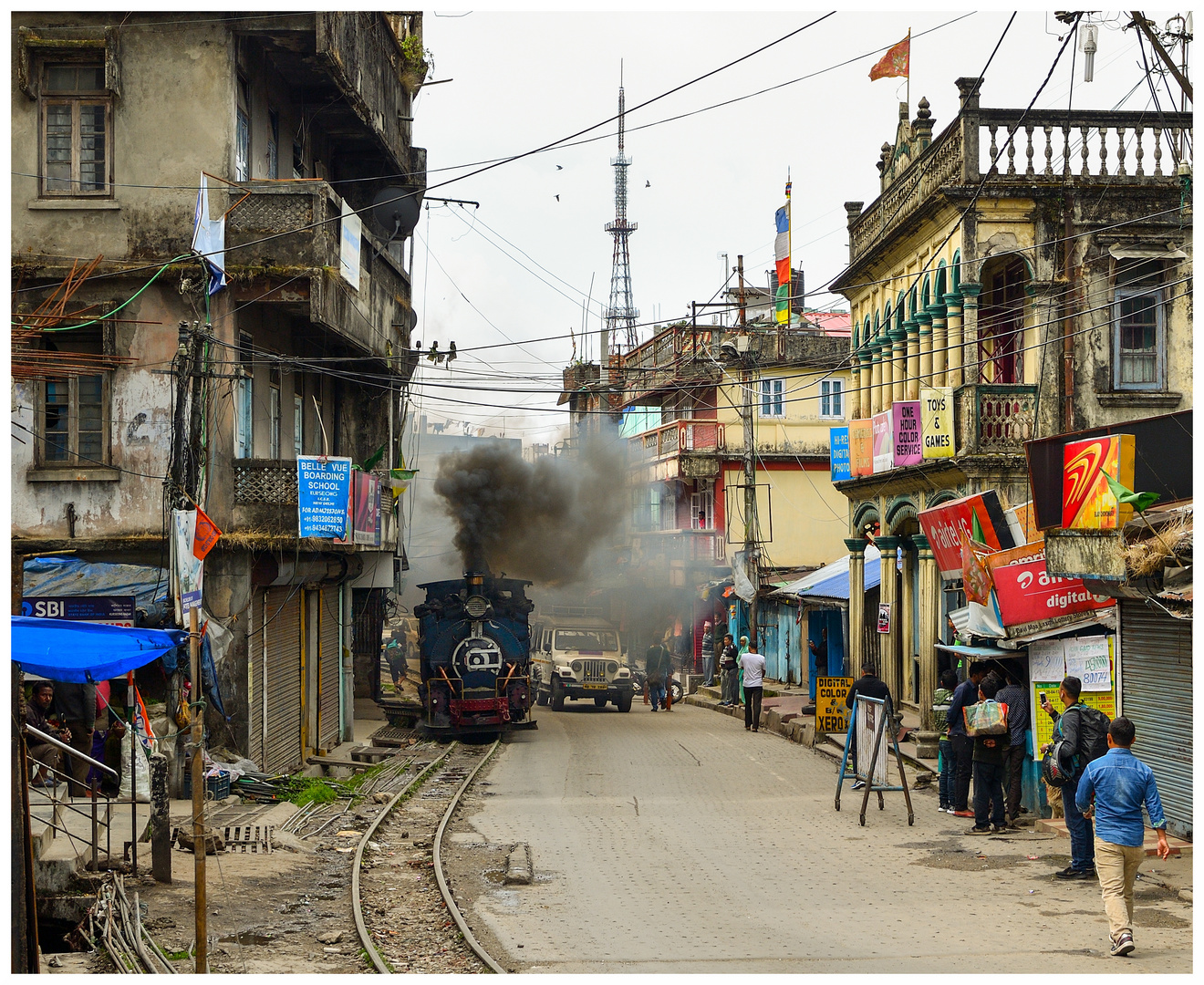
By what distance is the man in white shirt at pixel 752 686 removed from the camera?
26.2 metres

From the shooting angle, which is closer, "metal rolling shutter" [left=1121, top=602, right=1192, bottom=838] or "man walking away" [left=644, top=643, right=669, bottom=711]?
"metal rolling shutter" [left=1121, top=602, right=1192, bottom=838]

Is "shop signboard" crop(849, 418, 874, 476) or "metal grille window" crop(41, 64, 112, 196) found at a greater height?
"metal grille window" crop(41, 64, 112, 196)

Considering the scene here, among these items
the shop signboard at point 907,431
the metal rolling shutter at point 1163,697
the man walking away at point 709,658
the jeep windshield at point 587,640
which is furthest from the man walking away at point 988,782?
the man walking away at point 709,658

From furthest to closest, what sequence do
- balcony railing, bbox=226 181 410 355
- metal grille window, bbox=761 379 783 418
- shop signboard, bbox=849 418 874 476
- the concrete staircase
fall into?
metal grille window, bbox=761 379 783 418 < shop signboard, bbox=849 418 874 476 < balcony railing, bbox=226 181 410 355 < the concrete staircase

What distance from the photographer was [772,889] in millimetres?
11641

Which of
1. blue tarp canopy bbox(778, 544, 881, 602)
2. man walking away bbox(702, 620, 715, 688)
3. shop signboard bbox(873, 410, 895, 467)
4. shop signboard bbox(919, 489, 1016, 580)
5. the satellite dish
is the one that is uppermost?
the satellite dish

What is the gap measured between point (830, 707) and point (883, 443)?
4910 mm

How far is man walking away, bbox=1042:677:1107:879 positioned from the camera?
1167 cm

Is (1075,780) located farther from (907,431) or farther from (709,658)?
(709,658)

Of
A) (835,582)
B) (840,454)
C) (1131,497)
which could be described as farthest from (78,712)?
(835,582)

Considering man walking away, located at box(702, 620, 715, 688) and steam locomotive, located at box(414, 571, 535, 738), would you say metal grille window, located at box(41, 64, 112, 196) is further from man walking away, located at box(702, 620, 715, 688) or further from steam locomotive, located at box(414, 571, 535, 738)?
man walking away, located at box(702, 620, 715, 688)

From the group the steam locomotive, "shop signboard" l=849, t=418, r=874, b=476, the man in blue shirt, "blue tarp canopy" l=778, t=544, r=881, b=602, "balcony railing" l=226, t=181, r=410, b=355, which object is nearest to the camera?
the man in blue shirt

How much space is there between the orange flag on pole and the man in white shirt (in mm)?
11677

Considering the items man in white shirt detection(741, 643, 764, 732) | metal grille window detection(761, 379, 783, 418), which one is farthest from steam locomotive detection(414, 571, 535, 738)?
metal grille window detection(761, 379, 783, 418)
